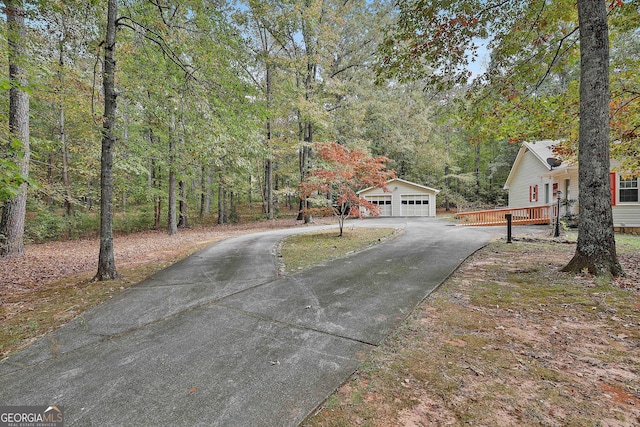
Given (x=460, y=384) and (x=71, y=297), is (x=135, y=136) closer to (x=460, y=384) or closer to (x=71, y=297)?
(x=71, y=297)

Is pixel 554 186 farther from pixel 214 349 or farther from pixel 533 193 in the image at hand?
pixel 214 349

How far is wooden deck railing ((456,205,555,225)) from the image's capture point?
14.5 m

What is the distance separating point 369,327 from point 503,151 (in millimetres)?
34278

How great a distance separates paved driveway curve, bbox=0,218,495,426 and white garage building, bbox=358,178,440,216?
2234 centimetres

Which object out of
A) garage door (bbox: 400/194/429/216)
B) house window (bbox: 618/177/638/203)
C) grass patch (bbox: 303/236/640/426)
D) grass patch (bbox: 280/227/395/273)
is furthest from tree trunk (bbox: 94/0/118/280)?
garage door (bbox: 400/194/429/216)

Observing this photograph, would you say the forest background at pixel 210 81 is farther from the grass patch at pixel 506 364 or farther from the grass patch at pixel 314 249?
the grass patch at pixel 506 364

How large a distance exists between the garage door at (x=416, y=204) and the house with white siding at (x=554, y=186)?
7018mm

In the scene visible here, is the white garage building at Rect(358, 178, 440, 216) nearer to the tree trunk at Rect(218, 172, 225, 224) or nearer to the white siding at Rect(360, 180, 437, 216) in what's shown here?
the white siding at Rect(360, 180, 437, 216)

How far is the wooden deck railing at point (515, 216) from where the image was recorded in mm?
14523

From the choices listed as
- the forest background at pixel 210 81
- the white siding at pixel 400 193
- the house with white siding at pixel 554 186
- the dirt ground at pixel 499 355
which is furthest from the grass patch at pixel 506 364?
the white siding at pixel 400 193

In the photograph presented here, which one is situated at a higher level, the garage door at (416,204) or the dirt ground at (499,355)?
the garage door at (416,204)

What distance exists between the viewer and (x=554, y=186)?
14680 millimetres

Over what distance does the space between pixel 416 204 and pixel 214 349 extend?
85.6 feet

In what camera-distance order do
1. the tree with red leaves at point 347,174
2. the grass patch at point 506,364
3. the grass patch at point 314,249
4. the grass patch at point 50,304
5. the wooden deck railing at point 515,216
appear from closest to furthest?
the grass patch at point 506,364, the grass patch at point 50,304, the grass patch at point 314,249, the tree with red leaves at point 347,174, the wooden deck railing at point 515,216
